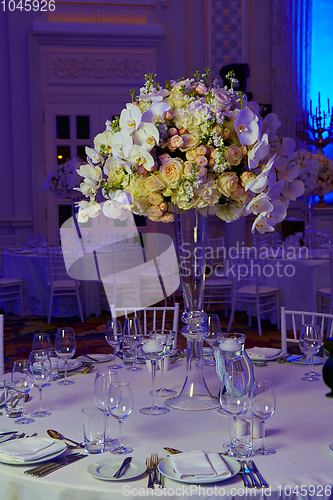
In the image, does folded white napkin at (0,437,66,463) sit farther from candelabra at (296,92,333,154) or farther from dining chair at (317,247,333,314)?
candelabra at (296,92,333,154)

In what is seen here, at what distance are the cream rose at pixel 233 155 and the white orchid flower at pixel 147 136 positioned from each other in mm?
219

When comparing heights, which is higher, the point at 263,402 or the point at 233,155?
the point at 233,155

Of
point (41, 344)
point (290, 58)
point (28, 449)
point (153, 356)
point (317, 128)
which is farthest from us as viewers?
point (290, 58)

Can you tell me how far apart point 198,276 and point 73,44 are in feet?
25.3

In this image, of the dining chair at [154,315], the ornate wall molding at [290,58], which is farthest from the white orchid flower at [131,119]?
the ornate wall molding at [290,58]

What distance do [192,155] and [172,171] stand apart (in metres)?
0.08

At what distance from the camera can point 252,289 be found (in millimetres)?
5777

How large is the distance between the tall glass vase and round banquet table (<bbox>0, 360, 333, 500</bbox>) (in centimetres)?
12

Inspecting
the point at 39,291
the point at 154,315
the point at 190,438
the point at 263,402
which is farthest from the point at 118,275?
the point at 263,402

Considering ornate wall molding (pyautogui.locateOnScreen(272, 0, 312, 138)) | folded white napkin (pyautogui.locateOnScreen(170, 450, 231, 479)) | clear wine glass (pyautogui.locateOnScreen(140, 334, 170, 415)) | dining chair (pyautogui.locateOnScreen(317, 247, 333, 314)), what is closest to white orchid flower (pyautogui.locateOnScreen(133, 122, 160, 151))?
clear wine glass (pyautogui.locateOnScreen(140, 334, 170, 415))

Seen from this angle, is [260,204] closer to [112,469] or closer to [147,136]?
[147,136]

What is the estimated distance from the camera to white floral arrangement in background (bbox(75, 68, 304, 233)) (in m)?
1.69

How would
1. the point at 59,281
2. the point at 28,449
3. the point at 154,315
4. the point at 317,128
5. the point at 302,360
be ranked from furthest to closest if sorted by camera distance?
the point at 317,128 → the point at 59,281 → the point at 154,315 → the point at 302,360 → the point at 28,449

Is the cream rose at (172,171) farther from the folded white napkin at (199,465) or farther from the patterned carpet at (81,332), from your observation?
the patterned carpet at (81,332)
